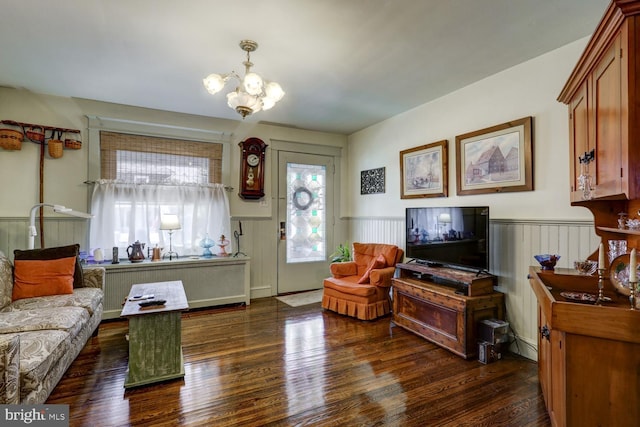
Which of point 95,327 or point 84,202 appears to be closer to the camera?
point 95,327

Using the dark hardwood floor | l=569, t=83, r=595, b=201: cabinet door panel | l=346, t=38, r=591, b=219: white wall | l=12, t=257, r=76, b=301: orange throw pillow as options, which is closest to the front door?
l=346, t=38, r=591, b=219: white wall

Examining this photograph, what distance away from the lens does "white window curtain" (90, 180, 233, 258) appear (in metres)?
3.94

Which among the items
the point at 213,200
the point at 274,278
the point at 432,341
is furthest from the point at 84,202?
the point at 432,341

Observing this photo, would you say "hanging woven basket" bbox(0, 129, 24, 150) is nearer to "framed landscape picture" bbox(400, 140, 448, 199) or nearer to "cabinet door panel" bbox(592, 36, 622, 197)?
"framed landscape picture" bbox(400, 140, 448, 199)

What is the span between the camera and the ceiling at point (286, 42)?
2.14 metres

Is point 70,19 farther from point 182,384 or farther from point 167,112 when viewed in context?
point 182,384

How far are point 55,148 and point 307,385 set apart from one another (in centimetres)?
393

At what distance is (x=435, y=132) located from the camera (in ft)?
12.5

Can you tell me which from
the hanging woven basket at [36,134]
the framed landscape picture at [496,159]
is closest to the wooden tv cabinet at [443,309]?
the framed landscape picture at [496,159]

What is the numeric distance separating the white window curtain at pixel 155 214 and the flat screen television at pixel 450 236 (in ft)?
8.63

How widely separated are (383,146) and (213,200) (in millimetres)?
2647

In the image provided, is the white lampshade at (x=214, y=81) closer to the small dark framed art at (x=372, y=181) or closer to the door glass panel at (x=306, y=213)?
the door glass panel at (x=306, y=213)

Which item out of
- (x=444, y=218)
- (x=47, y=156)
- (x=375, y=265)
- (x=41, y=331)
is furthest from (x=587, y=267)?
(x=47, y=156)

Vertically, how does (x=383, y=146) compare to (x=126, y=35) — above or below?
below
